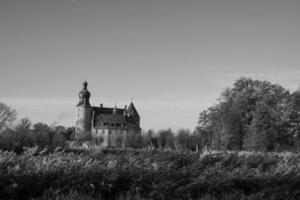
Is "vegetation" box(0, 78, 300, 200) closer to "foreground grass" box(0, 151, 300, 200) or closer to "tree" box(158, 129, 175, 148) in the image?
"foreground grass" box(0, 151, 300, 200)

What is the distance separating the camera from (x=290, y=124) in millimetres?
37031

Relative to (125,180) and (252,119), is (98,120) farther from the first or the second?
(125,180)

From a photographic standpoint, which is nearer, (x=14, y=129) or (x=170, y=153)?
(x=14, y=129)

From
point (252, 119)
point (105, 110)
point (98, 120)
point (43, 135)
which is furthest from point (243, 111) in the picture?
point (105, 110)

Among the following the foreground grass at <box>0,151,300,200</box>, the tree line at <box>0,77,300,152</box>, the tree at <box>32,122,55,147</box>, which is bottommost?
the foreground grass at <box>0,151,300,200</box>

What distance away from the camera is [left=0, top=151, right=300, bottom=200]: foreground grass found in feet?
18.8

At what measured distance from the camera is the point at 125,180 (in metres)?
6.48

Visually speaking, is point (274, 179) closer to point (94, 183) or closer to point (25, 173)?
point (94, 183)

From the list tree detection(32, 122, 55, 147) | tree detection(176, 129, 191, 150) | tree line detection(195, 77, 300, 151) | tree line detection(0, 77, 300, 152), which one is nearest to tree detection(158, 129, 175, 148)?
tree detection(176, 129, 191, 150)

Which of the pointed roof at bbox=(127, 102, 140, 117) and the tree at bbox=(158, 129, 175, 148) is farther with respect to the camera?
the pointed roof at bbox=(127, 102, 140, 117)

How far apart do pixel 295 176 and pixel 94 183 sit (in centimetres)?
512

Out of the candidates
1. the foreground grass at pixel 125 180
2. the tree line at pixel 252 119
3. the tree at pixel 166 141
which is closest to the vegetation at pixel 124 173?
the foreground grass at pixel 125 180

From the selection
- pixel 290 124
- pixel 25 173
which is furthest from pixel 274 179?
pixel 290 124

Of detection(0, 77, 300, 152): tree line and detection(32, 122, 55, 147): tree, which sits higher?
detection(0, 77, 300, 152): tree line
